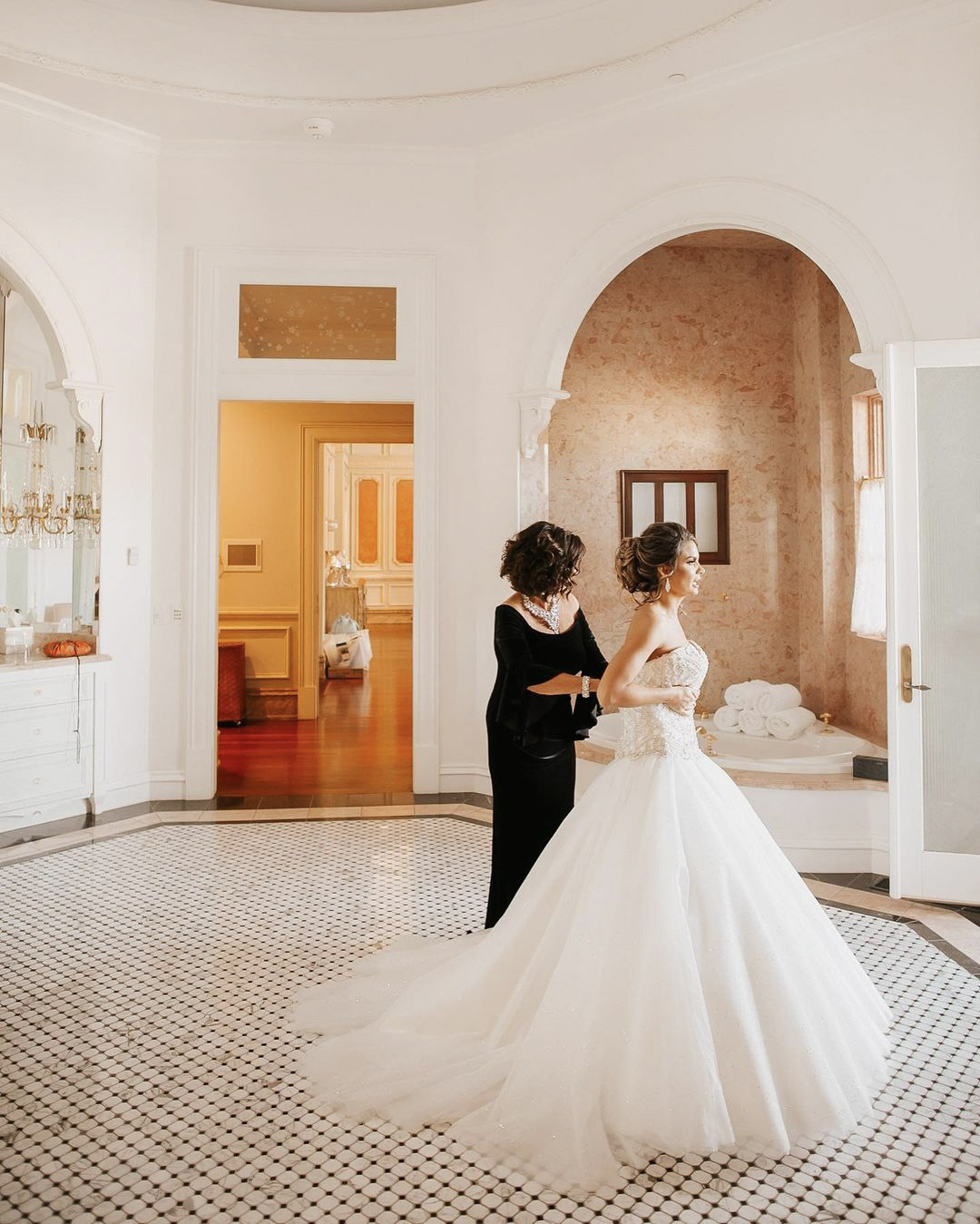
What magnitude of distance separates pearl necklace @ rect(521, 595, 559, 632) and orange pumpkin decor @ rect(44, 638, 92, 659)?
10.8 ft

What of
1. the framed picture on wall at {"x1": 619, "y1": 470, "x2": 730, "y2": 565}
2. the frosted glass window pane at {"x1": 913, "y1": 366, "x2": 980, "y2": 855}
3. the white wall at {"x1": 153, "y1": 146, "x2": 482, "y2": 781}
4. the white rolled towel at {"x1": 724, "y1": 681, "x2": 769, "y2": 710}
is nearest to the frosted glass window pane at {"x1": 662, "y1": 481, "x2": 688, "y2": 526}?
the framed picture on wall at {"x1": 619, "y1": 470, "x2": 730, "y2": 565}

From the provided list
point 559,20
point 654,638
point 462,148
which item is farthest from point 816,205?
point 654,638

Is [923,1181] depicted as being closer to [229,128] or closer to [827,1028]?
[827,1028]

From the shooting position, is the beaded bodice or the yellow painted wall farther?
the yellow painted wall

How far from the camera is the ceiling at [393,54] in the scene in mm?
4371

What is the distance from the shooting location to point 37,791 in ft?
16.7

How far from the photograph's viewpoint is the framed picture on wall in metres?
6.77

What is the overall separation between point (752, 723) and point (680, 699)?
141 inches

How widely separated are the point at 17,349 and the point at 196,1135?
5.02m

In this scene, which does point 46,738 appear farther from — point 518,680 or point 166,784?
point 518,680

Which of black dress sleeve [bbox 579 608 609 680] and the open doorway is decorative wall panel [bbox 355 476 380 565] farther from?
black dress sleeve [bbox 579 608 609 680]

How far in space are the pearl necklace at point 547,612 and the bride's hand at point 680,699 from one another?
2.02 ft

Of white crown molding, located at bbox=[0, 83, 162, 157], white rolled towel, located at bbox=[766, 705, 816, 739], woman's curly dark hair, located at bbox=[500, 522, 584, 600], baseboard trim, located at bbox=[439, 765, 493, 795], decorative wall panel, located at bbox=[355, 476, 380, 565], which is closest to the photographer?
woman's curly dark hair, located at bbox=[500, 522, 584, 600]

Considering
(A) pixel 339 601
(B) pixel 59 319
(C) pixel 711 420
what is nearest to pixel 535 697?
(B) pixel 59 319
